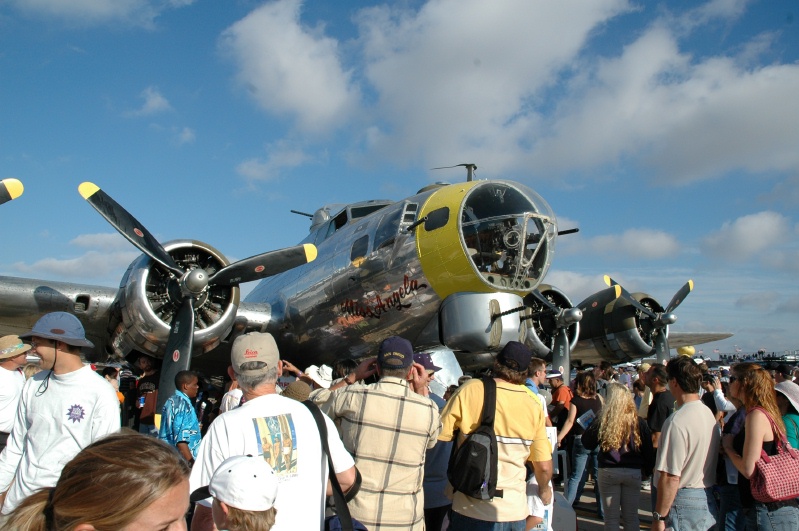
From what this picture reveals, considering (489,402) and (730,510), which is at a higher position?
(489,402)

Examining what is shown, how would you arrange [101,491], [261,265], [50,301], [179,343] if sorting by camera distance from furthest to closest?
[50,301] → [261,265] → [179,343] → [101,491]

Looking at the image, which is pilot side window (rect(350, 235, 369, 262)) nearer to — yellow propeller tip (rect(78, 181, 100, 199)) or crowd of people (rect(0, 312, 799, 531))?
yellow propeller tip (rect(78, 181, 100, 199))

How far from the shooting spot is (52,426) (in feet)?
9.32

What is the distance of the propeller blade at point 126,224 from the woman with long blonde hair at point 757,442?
7438mm

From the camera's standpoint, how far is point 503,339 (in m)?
8.26

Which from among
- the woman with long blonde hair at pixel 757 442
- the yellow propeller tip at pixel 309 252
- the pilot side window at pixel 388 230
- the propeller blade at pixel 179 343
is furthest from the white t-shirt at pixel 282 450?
the yellow propeller tip at pixel 309 252

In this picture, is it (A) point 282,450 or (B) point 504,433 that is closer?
(A) point 282,450

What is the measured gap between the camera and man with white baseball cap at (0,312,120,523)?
2811 mm

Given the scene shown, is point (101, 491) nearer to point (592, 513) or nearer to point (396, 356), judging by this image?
point (396, 356)

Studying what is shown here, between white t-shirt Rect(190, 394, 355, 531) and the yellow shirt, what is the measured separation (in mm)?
960

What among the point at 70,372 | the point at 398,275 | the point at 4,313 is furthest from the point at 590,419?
the point at 4,313

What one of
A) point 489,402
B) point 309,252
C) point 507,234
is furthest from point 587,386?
point 309,252

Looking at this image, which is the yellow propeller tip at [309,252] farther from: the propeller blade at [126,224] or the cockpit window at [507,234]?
the cockpit window at [507,234]

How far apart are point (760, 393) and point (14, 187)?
23.1 ft
